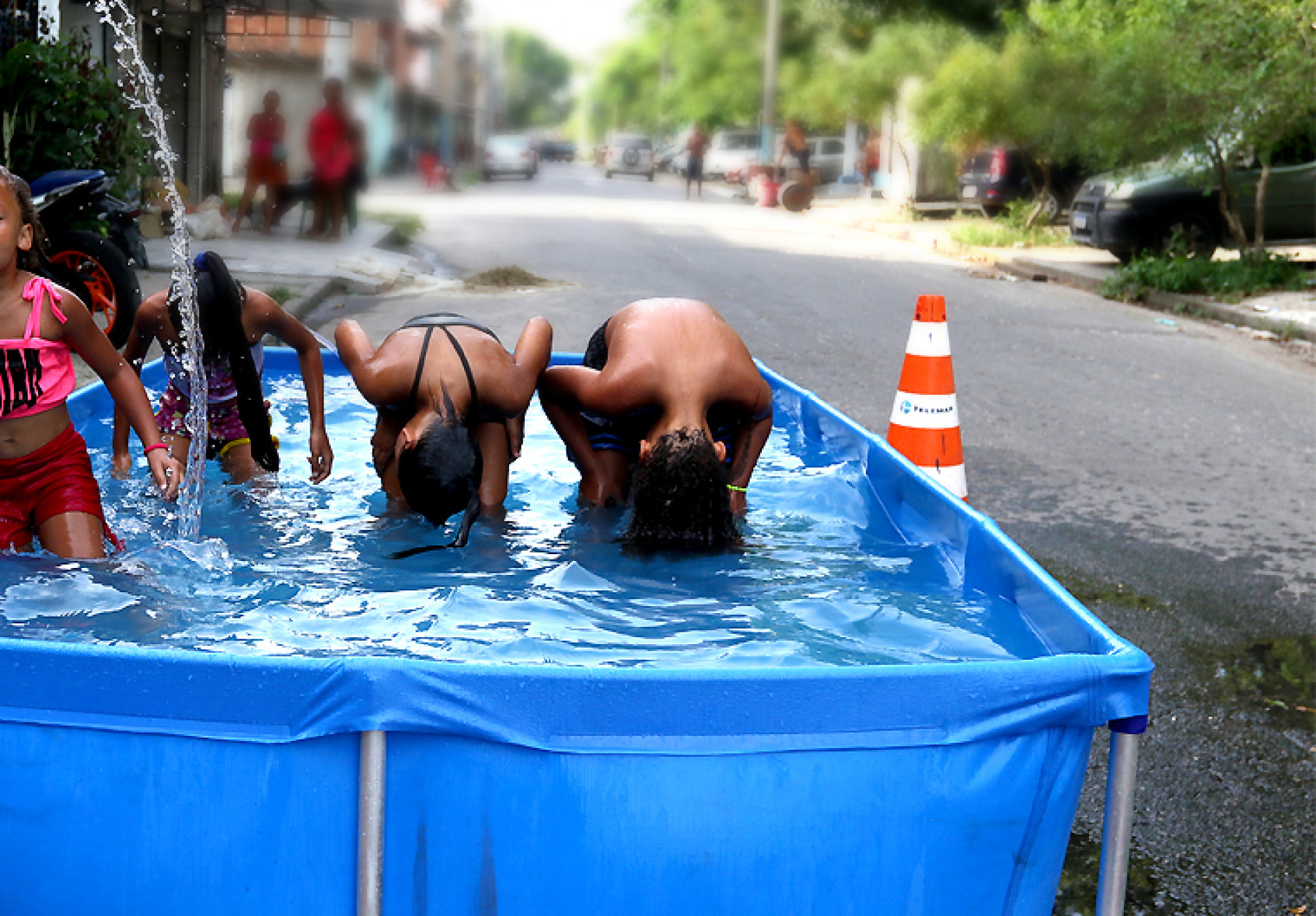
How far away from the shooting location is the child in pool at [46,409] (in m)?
3.65

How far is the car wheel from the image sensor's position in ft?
49.7

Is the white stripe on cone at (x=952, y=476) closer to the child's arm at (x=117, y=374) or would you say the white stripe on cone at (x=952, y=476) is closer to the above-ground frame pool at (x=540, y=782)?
the child's arm at (x=117, y=374)

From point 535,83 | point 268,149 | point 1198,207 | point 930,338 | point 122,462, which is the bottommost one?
point 122,462

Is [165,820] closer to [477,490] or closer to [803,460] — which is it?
[477,490]

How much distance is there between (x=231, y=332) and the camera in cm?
484

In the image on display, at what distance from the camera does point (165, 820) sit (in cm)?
213

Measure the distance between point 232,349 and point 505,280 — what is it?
8.15 m

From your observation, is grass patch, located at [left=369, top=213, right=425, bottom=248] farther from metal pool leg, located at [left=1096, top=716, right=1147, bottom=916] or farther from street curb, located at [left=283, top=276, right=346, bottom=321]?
metal pool leg, located at [left=1096, top=716, right=1147, bottom=916]

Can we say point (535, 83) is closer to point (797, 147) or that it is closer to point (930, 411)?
point (797, 147)

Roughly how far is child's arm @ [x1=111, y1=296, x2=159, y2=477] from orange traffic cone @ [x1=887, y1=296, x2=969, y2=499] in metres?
2.90

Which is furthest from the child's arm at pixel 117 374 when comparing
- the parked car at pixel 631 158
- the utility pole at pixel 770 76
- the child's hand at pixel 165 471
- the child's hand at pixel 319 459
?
the parked car at pixel 631 158

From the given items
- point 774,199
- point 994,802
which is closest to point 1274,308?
point 994,802

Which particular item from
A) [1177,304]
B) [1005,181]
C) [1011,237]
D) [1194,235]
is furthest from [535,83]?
[1177,304]

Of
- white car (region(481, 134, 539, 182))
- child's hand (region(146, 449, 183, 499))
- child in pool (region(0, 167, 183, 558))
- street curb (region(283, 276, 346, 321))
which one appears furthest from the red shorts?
white car (region(481, 134, 539, 182))
